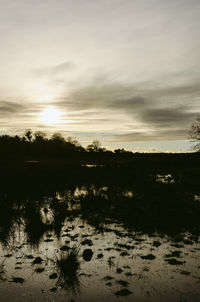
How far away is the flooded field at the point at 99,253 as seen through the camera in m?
4.99

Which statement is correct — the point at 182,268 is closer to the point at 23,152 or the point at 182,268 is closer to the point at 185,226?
the point at 185,226

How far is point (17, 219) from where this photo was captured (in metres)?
10.2

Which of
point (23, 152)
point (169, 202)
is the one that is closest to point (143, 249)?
point (169, 202)

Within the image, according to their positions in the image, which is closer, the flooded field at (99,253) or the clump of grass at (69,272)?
the flooded field at (99,253)

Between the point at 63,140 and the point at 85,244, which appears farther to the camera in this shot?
the point at 63,140

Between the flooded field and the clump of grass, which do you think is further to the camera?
the clump of grass

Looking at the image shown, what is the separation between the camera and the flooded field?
4.99 metres

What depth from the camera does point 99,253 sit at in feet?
23.0

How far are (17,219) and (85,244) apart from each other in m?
4.00

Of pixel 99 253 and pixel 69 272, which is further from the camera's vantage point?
pixel 99 253

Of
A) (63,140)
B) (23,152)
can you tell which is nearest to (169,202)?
(23,152)

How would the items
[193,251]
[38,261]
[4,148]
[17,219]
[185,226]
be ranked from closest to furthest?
[38,261], [193,251], [185,226], [17,219], [4,148]

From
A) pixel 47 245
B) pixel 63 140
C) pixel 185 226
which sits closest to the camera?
pixel 47 245

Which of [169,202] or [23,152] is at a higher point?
[23,152]
